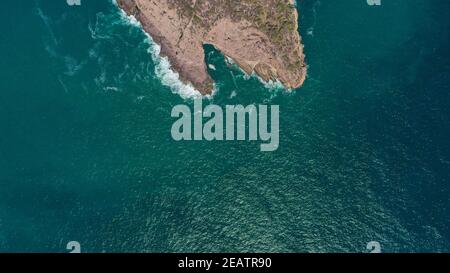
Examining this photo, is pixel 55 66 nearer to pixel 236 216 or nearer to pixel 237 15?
pixel 237 15

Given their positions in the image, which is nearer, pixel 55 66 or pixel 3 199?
pixel 3 199

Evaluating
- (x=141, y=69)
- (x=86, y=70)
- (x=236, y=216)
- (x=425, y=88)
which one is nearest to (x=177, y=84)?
(x=141, y=69)

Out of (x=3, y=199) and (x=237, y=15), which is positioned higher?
(x=237, y=15)
